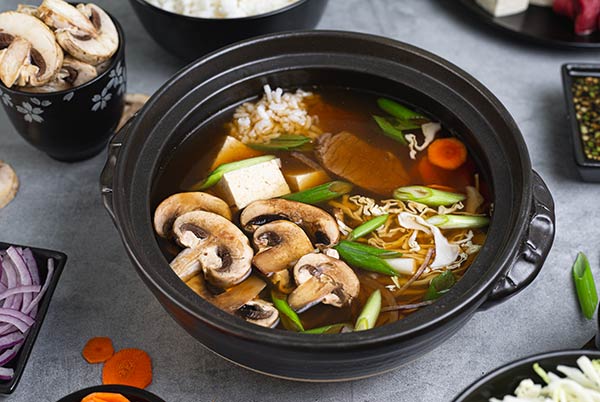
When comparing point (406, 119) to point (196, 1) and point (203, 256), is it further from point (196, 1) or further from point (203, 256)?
point (196, 1)

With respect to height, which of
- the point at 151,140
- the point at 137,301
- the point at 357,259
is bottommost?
the point at 137,301

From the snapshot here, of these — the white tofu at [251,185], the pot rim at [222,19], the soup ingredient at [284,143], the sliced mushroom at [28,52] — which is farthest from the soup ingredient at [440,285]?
the sliced mushroom at [28,52]

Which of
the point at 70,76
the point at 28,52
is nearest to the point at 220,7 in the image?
the point at 70,76

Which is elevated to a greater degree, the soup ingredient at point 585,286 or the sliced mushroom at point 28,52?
the sliced mushroom at point 28,52

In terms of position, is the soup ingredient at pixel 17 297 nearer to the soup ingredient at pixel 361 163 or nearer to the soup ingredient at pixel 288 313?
the soup ingredient at pixel 288 313

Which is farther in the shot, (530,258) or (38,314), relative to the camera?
(38,314)

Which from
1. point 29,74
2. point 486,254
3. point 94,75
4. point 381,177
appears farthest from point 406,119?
point 29,74

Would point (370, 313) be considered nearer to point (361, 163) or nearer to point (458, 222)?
point (458, 222)
